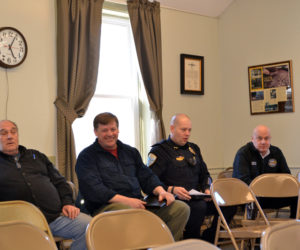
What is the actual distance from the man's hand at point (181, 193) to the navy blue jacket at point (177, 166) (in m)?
0.28

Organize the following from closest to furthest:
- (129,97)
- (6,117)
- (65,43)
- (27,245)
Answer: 1. (27,245)
2. (6,117)
3. (65,43)
4. (129,97)

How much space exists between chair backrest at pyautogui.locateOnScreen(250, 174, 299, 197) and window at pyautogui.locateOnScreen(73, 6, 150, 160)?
1906mm

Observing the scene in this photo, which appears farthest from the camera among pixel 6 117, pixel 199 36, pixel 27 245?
pixel 199 36

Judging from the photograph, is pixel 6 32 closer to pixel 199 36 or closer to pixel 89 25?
pixel 89 25

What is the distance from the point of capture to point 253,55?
6.11 metres

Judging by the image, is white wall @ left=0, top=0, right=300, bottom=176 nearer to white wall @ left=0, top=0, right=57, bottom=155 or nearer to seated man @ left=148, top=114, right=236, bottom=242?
white wall @ left=0, top=0, right=57, bottom=155

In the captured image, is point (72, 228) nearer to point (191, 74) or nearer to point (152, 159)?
point (152, 159)

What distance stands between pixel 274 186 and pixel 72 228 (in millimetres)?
1936

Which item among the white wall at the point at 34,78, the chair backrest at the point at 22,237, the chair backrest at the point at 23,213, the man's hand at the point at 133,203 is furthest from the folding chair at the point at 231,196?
the chair backrest at the point at 22,237

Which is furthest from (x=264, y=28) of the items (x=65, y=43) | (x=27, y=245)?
(x=27, y=245)

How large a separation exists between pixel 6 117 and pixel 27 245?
2.89m

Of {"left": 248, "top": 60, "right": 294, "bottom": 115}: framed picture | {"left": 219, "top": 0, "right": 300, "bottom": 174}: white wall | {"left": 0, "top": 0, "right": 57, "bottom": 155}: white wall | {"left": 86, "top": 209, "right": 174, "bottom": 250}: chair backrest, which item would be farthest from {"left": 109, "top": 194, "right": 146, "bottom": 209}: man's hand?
{"left": 248, "top": 60, "right": 294, "bottom": 115}: framed picture

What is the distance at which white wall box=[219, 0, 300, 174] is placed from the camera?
5.69 m

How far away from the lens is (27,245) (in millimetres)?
1868
